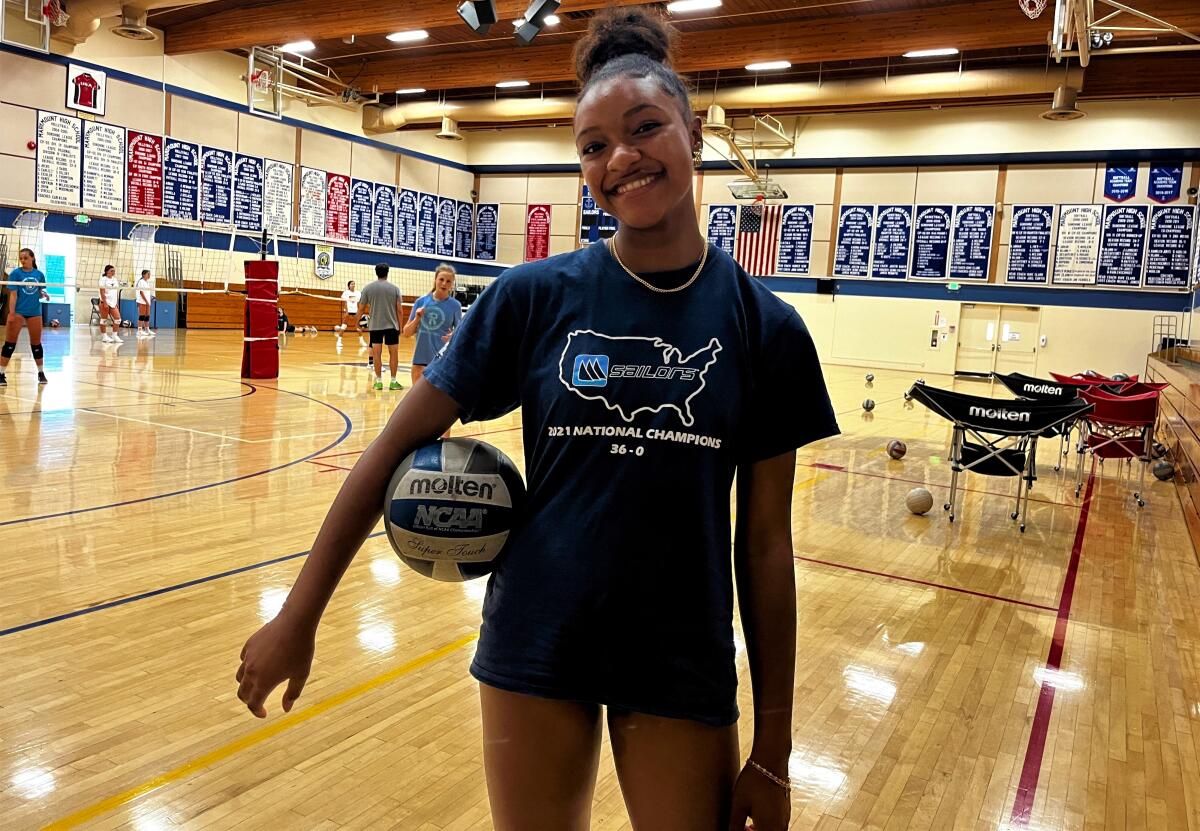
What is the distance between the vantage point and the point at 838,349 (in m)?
24.8

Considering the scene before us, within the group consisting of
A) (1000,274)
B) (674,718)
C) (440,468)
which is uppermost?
(1000,274)

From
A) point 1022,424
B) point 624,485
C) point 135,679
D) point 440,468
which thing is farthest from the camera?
point 1022,424

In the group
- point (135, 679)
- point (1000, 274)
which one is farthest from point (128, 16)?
point (1000, 274)

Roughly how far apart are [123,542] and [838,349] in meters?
22.1

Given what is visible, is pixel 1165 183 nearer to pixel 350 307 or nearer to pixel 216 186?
pixel 350 307

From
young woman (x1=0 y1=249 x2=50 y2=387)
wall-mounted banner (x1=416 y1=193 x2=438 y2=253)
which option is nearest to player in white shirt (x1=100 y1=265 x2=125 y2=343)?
young woman (x1=0 y1=249 x2=50 y2=387)

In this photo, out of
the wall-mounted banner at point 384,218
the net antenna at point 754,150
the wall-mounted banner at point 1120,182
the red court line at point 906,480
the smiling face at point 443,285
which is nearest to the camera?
the red court line at point 906,480

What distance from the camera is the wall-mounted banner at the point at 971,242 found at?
2259 cm

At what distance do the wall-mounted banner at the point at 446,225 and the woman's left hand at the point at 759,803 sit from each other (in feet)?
93.8

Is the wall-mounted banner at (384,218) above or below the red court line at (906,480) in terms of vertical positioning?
above

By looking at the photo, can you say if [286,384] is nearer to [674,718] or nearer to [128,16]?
[128,16]

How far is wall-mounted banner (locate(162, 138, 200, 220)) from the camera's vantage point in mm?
20750

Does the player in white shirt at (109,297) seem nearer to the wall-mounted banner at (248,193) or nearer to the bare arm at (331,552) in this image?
the wall-mounted banner at (248,193)

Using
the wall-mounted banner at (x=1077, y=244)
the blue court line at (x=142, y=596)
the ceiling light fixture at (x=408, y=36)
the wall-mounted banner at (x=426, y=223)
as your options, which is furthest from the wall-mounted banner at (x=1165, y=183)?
the blue court line at (x=142, y=596)
